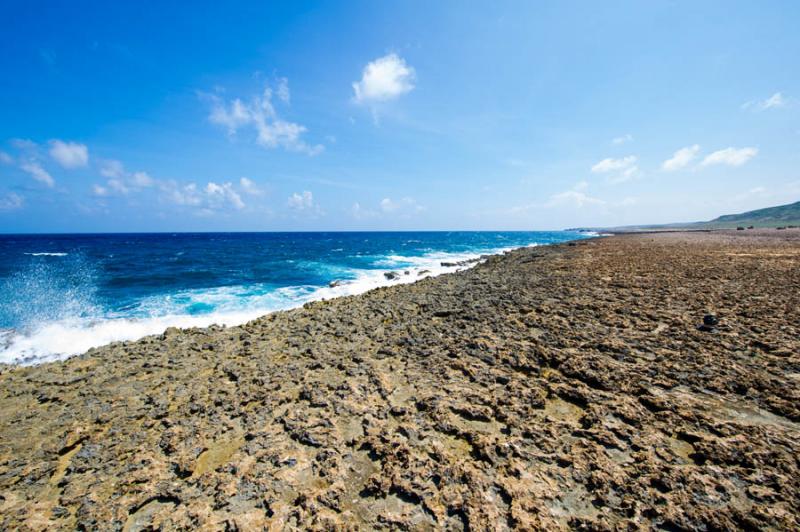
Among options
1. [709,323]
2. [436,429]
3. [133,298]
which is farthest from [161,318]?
[709,323]

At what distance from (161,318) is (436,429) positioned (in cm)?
1768

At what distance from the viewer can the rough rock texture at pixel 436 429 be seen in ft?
11.7

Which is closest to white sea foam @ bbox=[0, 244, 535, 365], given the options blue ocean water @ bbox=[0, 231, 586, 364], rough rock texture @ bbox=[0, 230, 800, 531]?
blue ocean water @ bbox=[0, 231, 586, 364]

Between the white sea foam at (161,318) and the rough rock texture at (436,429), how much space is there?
4.63 m

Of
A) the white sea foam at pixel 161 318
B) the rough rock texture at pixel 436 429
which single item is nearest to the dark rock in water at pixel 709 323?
the rough rock texture at pixel 436 429

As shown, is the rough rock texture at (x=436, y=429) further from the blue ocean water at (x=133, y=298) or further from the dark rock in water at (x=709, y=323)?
the blue ocean water at (x=133, y=298)

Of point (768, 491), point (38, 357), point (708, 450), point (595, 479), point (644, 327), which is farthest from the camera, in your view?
point (38, 357)

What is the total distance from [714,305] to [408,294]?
10.8m

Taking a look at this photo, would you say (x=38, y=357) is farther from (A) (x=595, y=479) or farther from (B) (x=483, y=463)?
(A) (x=595, y=479)

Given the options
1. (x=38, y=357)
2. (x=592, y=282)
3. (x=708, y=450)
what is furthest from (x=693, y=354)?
(x=38, y=357)

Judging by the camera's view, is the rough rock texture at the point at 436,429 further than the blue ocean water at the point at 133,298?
No

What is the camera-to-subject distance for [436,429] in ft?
16.0

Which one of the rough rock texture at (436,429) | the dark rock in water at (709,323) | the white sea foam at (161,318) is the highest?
the dark rock in water at (709,323)

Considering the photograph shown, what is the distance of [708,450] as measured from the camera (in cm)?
400
